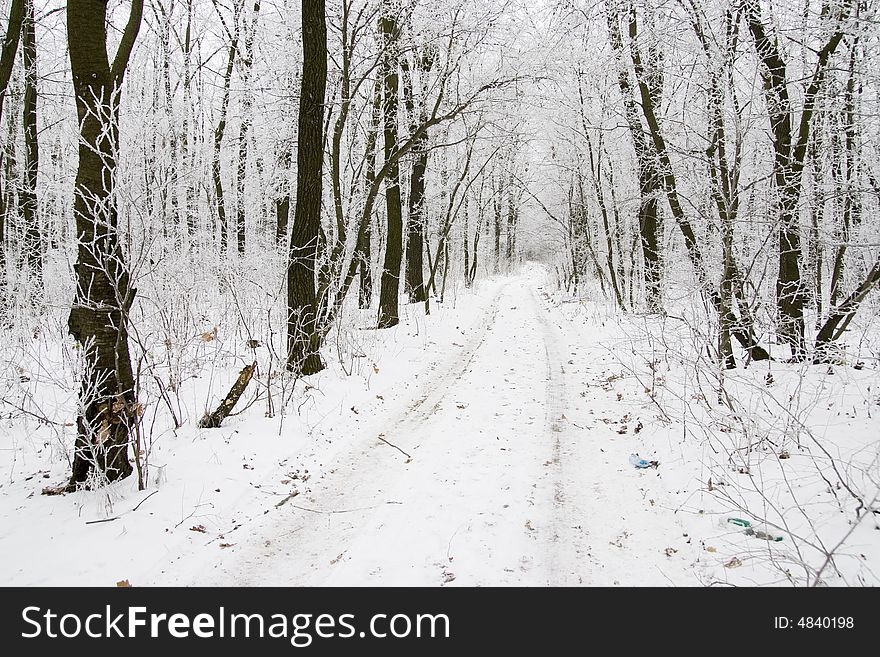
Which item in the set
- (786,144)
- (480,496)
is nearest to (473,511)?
(480,496)

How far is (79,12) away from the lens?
389cm

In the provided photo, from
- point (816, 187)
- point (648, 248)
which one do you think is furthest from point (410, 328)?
point (816, 187)

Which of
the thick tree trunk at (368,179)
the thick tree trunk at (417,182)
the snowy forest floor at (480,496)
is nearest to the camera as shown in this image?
the snowy forest floor at (480,496)

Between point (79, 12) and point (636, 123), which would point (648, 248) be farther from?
point (79, 12)

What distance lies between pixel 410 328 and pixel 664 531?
372 inches

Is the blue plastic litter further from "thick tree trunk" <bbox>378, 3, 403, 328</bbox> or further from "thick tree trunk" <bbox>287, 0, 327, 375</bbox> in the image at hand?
"thick tree trunk" <bbox>378, 3, 403, 328</bbox>

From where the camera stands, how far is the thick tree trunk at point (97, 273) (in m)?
3.89

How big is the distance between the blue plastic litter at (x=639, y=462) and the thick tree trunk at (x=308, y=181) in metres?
4.72

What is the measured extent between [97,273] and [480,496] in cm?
361

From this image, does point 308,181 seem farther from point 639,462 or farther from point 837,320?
point 837,320

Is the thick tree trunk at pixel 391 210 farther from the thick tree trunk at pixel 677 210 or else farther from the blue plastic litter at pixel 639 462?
the blue plastic litter at pixel 639 462

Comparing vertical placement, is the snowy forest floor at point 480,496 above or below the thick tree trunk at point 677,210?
below

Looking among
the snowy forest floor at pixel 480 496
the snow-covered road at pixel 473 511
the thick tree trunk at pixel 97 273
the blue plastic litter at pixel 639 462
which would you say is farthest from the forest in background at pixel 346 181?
the snow-covered road at pixel 473 511
